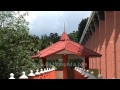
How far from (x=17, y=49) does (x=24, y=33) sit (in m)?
0.82

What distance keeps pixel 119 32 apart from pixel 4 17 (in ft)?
18.6

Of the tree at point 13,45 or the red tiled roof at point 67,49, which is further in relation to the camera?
the red tiled roof at point 67,49

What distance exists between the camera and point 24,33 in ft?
50.6

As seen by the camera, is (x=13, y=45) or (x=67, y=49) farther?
(x=67, y=49)

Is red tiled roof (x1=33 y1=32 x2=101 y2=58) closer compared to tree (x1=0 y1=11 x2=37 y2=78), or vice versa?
tree (x1=0 y1=11 x2=37 y2=78)
